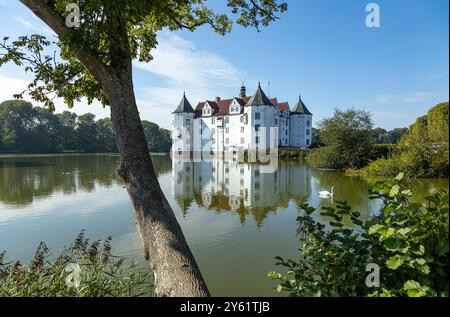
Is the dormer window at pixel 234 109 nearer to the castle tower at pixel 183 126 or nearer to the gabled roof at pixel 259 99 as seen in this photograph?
the gabled roof at pixel 259 99

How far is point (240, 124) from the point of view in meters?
51.8

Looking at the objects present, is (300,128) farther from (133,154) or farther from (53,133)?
(53,133)

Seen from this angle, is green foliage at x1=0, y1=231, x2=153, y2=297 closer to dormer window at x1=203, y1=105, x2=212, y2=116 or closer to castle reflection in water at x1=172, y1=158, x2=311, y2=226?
castle reflection in water at x1=172, y1=158, x2=311, y2=226

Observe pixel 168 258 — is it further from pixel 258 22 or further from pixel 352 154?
pixel 352 154

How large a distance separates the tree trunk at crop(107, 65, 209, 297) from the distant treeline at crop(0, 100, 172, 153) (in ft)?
221

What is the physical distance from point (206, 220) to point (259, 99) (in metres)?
42.4

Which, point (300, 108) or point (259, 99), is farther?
point (300, 108)

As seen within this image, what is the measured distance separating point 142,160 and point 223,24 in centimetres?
439

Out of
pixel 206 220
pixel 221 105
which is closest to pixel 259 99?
pixel 221 105

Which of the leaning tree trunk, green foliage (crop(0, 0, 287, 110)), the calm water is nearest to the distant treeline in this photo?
the calm water

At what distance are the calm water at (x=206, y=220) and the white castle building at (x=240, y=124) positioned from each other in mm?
33188

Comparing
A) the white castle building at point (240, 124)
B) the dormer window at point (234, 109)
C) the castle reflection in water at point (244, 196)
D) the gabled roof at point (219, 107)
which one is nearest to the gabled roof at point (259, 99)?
the white castle building at point (240, 124)
